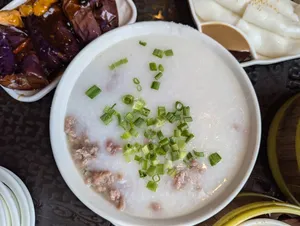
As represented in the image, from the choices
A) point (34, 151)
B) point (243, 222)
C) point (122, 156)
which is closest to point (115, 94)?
point (122, 156)

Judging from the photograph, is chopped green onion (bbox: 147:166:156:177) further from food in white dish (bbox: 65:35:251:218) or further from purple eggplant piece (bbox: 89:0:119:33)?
purple eggplant piece (bbox: 89:0:119:33)

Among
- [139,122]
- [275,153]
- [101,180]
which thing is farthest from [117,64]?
[275,153]

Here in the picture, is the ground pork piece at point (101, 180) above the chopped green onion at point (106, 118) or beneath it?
beneath

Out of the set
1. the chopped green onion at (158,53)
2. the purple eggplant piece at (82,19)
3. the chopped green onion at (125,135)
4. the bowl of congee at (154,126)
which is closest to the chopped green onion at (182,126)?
the bowl of congee at (154,126)

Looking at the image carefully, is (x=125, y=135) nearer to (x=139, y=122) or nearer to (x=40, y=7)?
(x=139, y=122)

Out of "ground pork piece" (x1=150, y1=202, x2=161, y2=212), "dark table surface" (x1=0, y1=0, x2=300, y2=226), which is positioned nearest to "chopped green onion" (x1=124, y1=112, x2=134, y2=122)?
"ground pork piece" (x1=150, y1=202, x2=161, y2=212)

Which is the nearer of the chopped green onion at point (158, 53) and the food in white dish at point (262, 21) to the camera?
the chopped green onion at point (158, 53)

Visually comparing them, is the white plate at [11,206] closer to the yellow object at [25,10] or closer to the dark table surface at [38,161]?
the dark table surface at [38,161]
